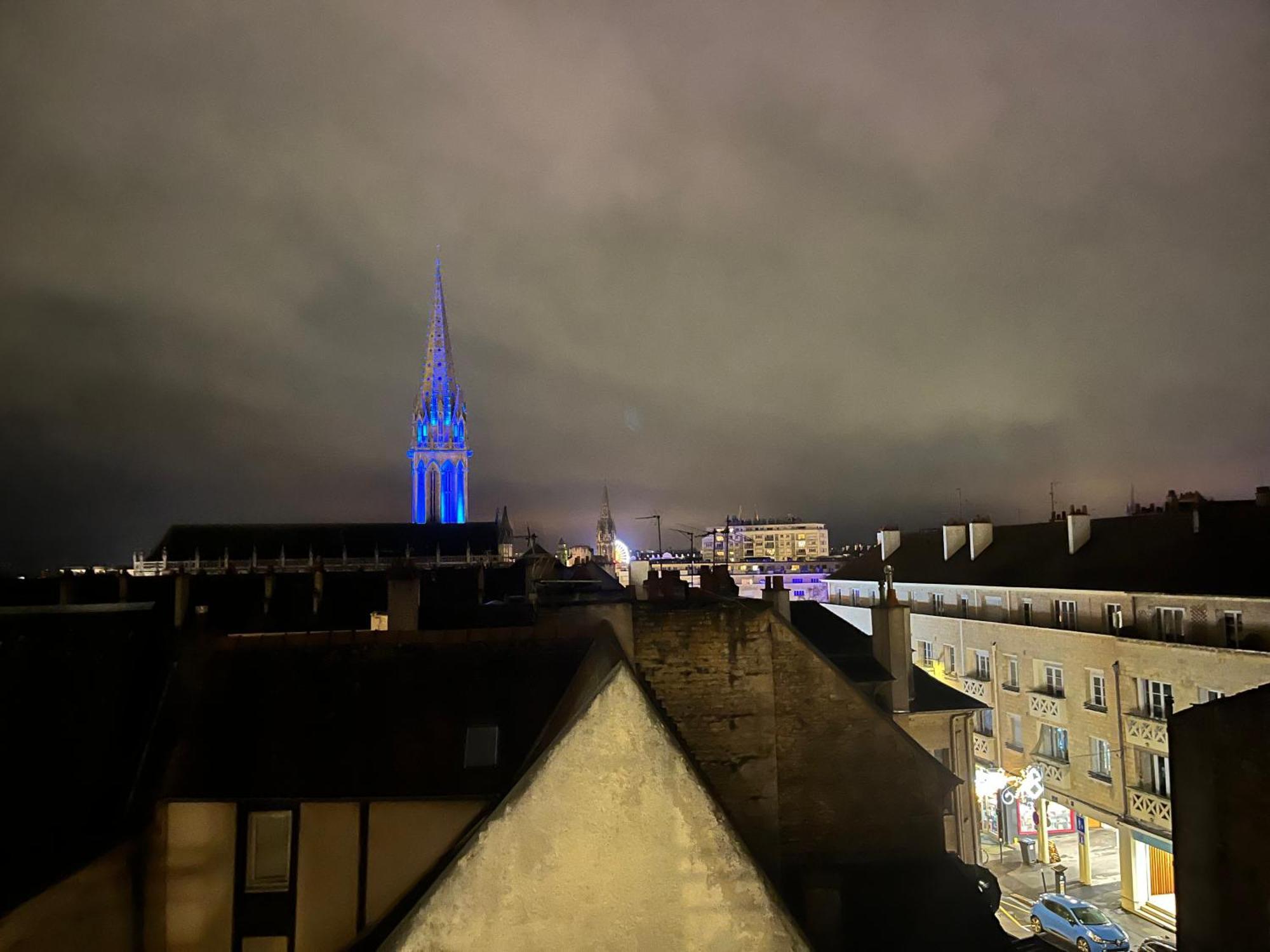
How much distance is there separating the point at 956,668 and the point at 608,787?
3579 cm

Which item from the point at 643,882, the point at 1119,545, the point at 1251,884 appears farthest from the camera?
the point at 1119,545

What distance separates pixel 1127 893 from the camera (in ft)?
87.4

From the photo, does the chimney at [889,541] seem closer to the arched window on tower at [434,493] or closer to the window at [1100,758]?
the window at [1100,758]

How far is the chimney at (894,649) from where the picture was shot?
18.0 metres

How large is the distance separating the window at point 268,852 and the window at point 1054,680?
30.3 meters

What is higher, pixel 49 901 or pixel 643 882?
pixel 643 882

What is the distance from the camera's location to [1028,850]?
31.0 metres

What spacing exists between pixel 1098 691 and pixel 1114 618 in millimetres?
2883

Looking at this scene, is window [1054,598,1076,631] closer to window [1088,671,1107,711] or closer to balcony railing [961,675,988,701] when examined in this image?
window [1088,671,1107,711]

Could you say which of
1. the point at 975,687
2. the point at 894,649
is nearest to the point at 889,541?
the point at 975,687

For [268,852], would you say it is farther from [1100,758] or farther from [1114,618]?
[1114,618]

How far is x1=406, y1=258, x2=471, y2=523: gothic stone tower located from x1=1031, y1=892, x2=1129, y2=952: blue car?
11817cm

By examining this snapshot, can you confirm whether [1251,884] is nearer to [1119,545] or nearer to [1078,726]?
[1078,726]

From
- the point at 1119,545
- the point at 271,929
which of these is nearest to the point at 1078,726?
the point at 1119,545
